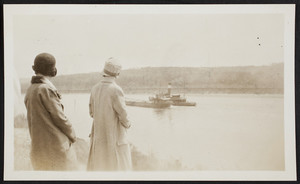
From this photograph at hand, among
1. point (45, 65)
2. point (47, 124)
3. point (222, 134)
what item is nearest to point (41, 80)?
point (45, 65)

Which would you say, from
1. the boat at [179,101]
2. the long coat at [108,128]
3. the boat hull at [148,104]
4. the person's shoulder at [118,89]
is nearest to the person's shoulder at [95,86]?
the long coat at [108,128]

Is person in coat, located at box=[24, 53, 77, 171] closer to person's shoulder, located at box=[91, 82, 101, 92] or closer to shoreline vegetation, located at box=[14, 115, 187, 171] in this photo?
shoreline vegetation, located at box=[14, 115, 187, 171]

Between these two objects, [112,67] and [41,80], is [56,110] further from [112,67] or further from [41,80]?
[112,67]

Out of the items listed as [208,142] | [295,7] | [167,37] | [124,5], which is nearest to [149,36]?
[167,37]

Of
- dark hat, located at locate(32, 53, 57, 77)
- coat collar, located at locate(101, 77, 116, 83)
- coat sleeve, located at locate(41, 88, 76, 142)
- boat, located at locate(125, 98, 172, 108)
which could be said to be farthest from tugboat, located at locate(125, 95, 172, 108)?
dark hat, located at locate(32, 53, 57, 77)

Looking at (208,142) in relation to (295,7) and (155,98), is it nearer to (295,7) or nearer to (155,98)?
(155,98)
